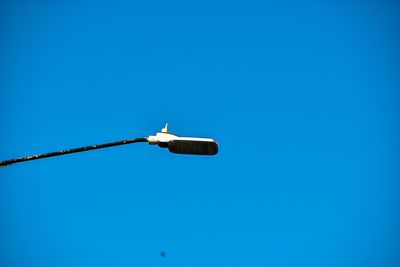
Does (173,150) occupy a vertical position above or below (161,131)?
below

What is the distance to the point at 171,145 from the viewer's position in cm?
425

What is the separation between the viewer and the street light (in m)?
4.01

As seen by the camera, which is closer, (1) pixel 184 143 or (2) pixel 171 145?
(1) pixel 184 143

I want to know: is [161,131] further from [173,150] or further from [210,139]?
[210,139]

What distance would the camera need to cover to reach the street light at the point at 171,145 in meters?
4.01

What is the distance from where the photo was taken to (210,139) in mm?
4012

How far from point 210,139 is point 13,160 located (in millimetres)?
2467

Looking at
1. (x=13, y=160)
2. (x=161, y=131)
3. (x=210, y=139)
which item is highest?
(x=161, y=131)

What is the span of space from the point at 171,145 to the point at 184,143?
8.3 inches

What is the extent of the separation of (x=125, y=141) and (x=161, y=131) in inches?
19.7

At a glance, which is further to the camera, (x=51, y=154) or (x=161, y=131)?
(x=161, y=131)

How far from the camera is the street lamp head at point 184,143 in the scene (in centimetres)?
404

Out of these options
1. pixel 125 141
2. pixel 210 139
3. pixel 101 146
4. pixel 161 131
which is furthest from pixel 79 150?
pixel 210 139

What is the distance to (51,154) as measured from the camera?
4016mm
